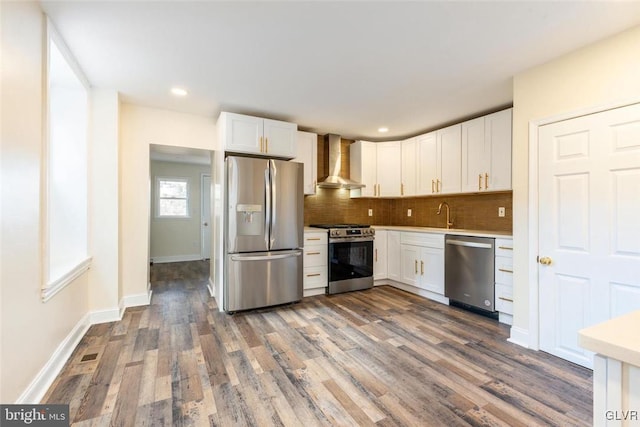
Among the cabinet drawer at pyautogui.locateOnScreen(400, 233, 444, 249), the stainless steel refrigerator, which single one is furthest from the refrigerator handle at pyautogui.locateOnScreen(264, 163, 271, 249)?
the cabinet drawer at pyautogui.locateOnScreen(400, 233, 444, 249)

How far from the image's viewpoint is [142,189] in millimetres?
3475

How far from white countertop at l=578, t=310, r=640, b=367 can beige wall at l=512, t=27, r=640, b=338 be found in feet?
6.37

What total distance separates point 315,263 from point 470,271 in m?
1.93

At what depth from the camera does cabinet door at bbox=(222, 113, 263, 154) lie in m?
3.30

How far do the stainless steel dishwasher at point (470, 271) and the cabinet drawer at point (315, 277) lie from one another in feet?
5.23

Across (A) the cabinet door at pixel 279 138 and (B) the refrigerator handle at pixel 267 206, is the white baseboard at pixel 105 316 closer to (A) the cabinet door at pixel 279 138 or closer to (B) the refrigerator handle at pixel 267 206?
(B) the refrigerator handle at pixel 267 206

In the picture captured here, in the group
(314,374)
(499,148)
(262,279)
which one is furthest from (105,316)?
(499,148)

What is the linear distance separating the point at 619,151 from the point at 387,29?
1.85 meters

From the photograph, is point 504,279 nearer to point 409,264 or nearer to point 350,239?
point 409,264

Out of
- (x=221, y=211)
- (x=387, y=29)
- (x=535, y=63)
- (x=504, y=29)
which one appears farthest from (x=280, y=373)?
(x=535, y=63)

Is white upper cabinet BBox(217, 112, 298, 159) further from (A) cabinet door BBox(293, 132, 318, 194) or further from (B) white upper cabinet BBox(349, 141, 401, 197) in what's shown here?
(B) white upper cabinet BBox(349, 141, 401, 197)

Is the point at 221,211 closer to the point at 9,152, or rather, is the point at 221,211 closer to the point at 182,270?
the point at 9,152

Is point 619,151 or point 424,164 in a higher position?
point 424,164

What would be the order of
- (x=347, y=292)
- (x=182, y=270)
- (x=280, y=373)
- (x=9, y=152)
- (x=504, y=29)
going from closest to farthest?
(x=9, y=152) → (x=504, y=29) → (x=280, y=373) → (x=347, y=292) → (x=182, y=270)
